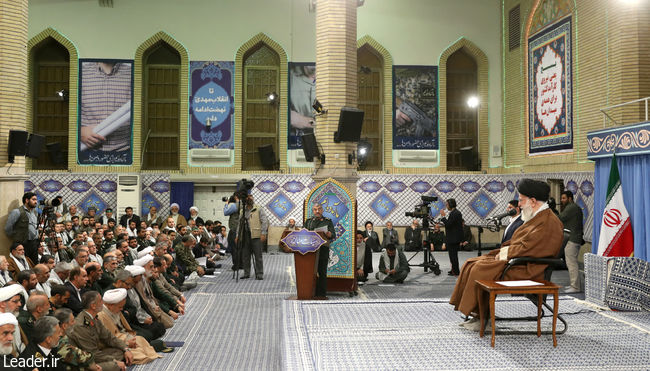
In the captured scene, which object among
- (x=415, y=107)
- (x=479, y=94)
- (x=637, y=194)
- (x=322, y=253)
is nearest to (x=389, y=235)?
(x=415, y=107)

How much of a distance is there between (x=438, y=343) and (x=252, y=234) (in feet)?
17.1

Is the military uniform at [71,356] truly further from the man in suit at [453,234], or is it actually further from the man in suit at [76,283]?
the man in suit at [453,234]

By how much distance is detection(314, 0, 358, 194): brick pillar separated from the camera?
9398mm

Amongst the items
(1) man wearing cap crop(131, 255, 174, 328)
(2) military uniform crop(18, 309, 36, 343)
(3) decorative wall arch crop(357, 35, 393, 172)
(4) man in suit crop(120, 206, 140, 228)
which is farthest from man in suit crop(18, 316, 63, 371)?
(3) decorative wall arch crop(357, 35, 393, 172)

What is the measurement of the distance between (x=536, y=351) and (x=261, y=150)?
10639mm

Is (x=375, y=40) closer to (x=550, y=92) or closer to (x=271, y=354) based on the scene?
(x=550, y=92)

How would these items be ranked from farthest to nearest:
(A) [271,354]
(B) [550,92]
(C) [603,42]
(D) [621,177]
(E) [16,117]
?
1. (B) [550,92]
2. (C) [603,42]
3. (E) [16,117]
4. (D) [621,177]
5. (A) [271,354]

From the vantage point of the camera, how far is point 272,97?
560 inches

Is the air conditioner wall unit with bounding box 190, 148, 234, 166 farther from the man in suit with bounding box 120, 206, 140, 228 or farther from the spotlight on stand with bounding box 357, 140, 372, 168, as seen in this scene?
the spotlight on stand with bounding box 357, 140, 372, 168

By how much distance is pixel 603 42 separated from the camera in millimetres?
10109

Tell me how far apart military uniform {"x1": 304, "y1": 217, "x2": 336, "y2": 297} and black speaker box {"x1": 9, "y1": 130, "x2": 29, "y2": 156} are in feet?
13.0

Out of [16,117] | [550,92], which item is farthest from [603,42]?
[16,117]

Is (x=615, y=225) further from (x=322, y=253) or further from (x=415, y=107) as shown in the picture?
(x=415, y=107)

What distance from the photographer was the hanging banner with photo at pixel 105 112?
13.9 meters
